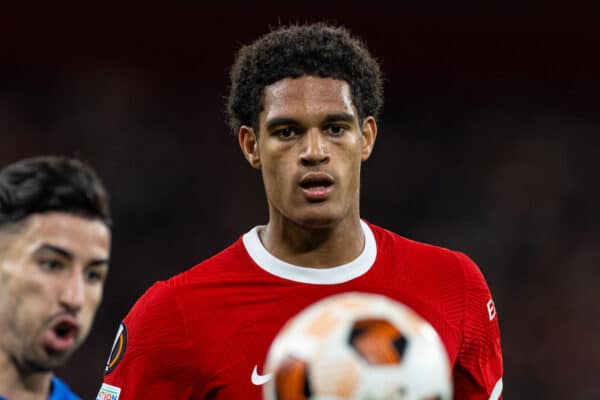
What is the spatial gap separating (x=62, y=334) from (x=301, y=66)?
4.56 feet

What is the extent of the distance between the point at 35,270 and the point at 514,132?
22.0 feet

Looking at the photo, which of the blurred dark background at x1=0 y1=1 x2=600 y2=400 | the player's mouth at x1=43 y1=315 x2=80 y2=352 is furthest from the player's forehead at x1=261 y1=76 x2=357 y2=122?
the blurred dark background at x1=0 y1=1 x2=600 y2=400

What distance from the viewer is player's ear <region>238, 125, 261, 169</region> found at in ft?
11.5

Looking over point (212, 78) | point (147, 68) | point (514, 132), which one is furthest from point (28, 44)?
point (514, 132)

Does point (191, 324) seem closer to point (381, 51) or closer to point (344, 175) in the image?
point (344, 175)

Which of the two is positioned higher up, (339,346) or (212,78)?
(212,78)

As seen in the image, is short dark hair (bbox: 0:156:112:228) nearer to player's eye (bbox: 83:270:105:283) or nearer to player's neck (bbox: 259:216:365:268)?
player's eye (bbox: 83:270:105:283)

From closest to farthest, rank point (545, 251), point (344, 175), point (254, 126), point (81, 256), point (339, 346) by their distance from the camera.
Answer: point (339, 346)
point (81, 256)
point (344, 175)
point (254, 126)
point (545, 251)

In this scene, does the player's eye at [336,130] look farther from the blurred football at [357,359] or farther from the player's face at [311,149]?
the blurred football at [357,359]

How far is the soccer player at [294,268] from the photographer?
3.22 meters

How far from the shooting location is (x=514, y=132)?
8555 millimetres

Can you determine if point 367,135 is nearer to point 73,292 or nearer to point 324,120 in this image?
point 324,120

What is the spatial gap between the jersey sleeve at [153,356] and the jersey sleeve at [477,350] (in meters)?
0.97

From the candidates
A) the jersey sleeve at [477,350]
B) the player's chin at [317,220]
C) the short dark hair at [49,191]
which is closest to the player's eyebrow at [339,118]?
the player's chin at [317,220]
